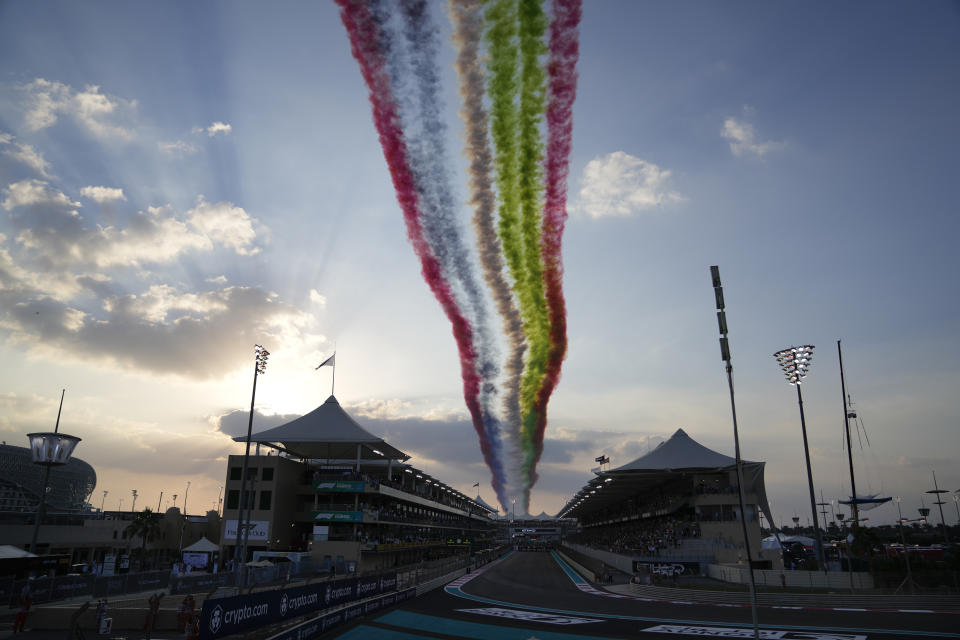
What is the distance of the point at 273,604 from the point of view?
20953 millimetres

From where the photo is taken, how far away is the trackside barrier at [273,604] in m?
16.8

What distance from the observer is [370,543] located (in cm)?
6191

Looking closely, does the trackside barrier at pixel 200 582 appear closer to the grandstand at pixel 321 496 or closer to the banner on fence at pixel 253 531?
the grandstand at pixel 321 496

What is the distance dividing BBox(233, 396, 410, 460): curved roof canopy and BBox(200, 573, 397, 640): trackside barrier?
3257 centimetres

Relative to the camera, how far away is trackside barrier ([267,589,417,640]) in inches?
781

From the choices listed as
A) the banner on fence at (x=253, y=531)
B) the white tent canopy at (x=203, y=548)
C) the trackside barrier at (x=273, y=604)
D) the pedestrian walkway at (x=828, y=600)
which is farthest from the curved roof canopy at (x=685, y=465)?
the white tent canopy at (x=203, y=548)

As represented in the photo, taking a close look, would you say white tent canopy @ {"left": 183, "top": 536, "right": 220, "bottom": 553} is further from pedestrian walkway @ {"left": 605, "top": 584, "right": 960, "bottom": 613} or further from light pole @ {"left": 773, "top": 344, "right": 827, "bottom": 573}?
light pole @ {"left": 773, "top": 344, "right": 827, "bottom": 573}

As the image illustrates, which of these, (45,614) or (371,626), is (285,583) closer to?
(371,626)

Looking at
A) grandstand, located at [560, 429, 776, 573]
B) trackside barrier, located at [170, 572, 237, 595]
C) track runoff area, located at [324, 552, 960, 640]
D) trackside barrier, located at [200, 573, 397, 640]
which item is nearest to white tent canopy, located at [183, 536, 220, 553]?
trackside barrier, located at [170, 572, 237, 595]

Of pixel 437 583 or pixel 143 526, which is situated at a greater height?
pixel 143 526

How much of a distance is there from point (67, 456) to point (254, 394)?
1226 centimetres

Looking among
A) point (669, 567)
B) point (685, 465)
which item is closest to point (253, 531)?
point (669, 567)

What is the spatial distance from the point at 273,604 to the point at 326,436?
43.3 metres

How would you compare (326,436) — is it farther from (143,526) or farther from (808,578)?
(808,578)
